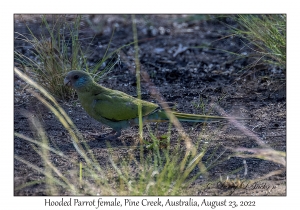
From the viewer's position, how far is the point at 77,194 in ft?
13.5

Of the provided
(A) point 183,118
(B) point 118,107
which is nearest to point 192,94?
(A) point 183,118

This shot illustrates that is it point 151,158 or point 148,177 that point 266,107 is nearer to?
point 151,158

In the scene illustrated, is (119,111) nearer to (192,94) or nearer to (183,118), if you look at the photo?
(183,118)

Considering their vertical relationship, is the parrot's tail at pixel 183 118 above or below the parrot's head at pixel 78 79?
below

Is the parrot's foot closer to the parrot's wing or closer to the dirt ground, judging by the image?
the dirt ground

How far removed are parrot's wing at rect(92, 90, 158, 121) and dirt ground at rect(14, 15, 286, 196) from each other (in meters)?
0.27

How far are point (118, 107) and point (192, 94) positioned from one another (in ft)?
5.39

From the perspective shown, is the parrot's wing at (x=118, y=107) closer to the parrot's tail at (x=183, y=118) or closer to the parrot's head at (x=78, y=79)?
the parrot's tail at (x=183, y=118)

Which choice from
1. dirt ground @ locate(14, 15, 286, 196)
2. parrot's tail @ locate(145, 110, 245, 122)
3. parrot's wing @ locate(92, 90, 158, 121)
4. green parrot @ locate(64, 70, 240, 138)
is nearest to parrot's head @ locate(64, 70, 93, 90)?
A: green parrot @ locate(64, 70, 240, 138)

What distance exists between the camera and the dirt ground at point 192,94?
4.59 meters

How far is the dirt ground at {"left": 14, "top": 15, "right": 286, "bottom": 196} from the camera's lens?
4.59m

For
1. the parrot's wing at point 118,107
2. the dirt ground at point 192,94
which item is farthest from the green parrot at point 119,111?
the dirt ground at point 192,94

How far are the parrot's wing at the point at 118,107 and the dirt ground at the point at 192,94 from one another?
0.27m

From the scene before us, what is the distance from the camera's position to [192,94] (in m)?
6.69
